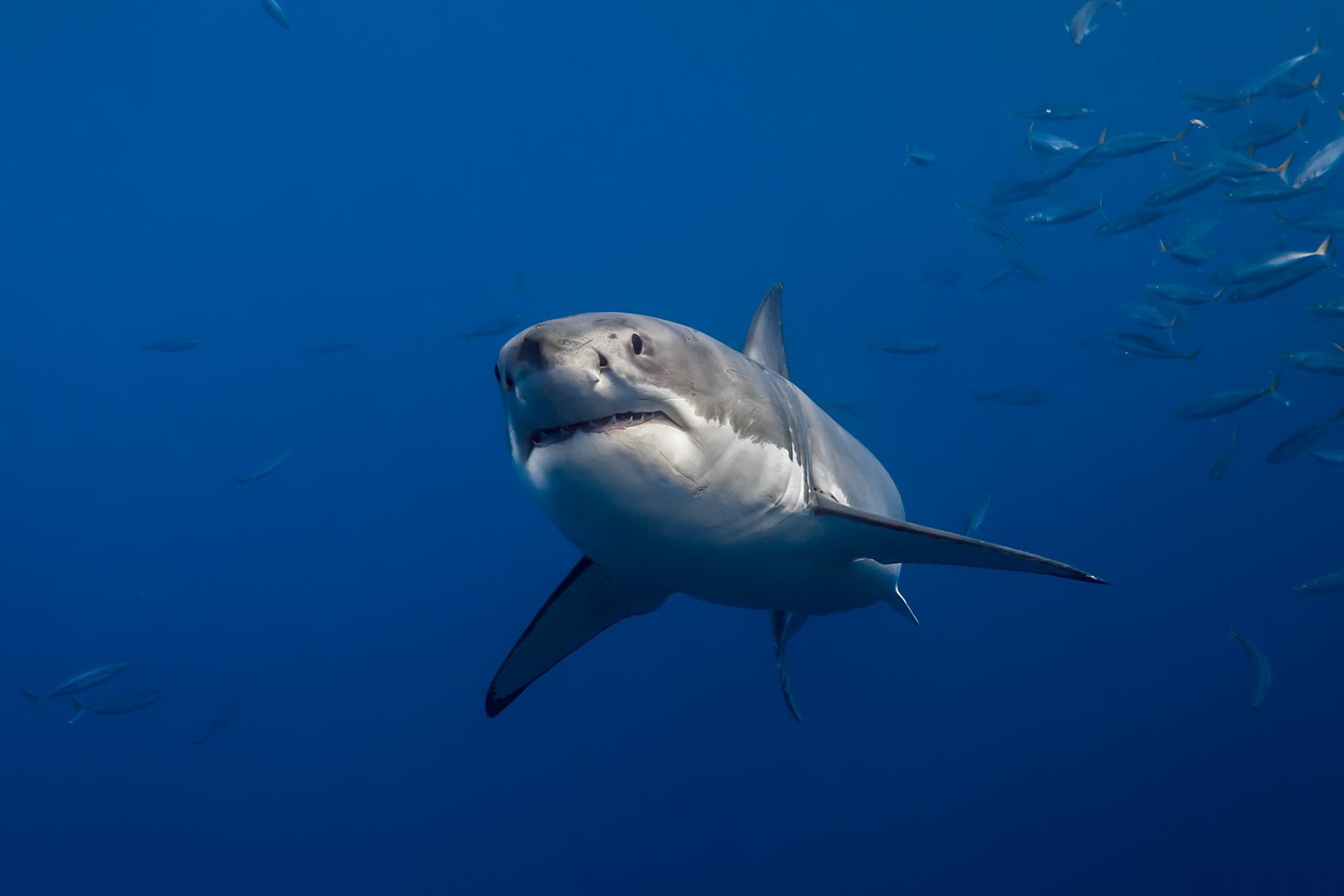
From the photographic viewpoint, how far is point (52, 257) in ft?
180

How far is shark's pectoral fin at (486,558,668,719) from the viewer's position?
3281mm

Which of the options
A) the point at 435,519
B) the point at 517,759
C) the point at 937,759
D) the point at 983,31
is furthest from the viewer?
the point at 983,31

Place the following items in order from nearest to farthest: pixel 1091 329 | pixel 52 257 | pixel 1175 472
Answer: pixel 1175 472 → pixel 1091 329 → pixel 52 257

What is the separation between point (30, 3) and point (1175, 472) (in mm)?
37690

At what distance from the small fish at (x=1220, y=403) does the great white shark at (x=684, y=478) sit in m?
5.23

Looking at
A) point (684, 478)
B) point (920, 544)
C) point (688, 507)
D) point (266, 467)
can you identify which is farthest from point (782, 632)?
point (266, 467)

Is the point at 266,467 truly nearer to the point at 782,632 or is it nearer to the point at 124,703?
the point at 124,703

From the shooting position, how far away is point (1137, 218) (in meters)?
7.91

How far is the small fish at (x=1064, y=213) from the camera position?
312 inches

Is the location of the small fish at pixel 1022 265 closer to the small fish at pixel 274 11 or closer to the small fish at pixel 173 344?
the small fish at pixel 274 11

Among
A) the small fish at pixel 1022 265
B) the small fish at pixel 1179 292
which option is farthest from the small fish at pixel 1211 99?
the small fish at pixel 1022 265

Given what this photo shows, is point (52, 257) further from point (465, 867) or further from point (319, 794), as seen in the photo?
point (465, 867)

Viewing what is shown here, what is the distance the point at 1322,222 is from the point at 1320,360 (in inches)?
76.2

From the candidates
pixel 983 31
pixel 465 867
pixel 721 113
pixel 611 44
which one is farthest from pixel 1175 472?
pixel 611 44
